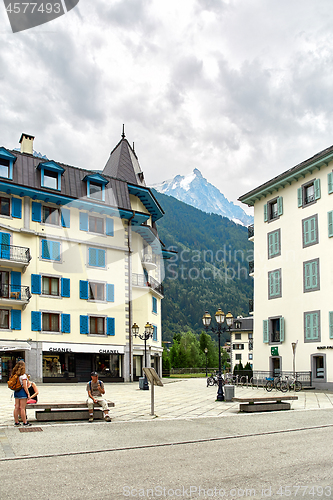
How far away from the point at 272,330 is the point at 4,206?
21309 mm

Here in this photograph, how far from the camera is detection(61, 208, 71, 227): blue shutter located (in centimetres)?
3516

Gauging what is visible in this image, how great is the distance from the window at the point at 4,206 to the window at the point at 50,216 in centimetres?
257

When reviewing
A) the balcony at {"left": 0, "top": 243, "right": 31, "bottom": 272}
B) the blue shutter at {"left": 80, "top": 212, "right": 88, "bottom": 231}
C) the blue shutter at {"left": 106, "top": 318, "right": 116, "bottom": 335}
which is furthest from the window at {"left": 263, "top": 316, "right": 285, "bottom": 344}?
the balcony at {"left": 0, "top": 243, "right": 31, "bottom": 272}

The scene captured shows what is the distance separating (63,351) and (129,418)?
20155mm

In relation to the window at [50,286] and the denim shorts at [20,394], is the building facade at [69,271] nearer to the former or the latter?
the window at [50,286]

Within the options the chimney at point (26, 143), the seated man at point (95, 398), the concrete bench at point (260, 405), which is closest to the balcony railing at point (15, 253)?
the chimney at point (26, 143)

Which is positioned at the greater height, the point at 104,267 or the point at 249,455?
the point at 104,267

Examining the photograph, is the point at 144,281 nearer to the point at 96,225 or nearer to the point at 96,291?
the point at 96,291

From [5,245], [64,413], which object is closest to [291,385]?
[64,413]

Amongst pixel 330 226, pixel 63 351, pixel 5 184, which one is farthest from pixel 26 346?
pixel 330 226

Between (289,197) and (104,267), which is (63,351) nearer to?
(104,267)

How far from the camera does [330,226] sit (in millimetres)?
31578

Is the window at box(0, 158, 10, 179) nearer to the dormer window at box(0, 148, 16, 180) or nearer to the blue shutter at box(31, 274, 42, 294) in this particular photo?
the dormer window at box(0, 148, 16, 180)

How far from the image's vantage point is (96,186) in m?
37.7
